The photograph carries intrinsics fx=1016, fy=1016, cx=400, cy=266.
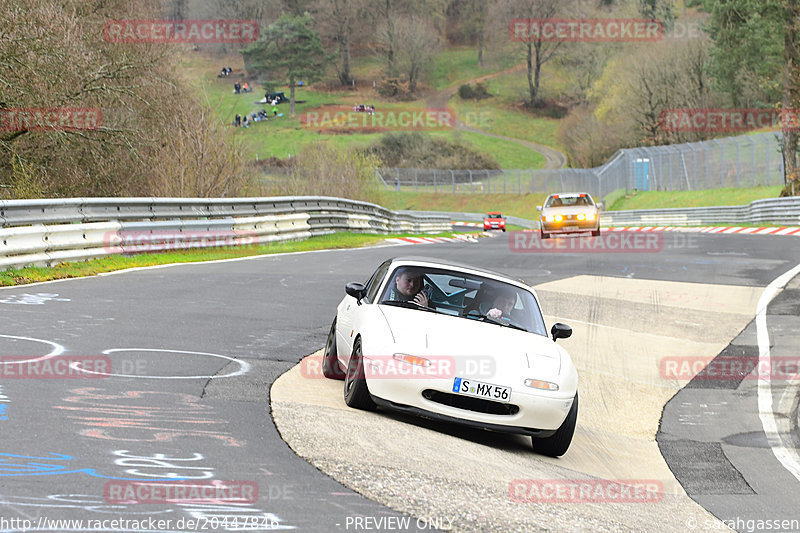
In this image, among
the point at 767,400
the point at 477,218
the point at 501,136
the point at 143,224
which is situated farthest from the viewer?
the point at 501,136

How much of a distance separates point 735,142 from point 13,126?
141 ft

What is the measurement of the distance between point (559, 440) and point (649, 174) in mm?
63212

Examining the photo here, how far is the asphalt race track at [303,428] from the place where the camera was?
5176mm

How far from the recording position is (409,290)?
9078mm

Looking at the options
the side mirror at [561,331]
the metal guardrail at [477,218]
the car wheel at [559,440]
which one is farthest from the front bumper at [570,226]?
the metal guardrail at [477,218]

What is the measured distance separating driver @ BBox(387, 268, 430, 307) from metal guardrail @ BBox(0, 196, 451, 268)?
8.64 meters

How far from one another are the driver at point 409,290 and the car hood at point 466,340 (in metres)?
0.26

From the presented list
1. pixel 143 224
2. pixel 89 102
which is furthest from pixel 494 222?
pixel 143 224

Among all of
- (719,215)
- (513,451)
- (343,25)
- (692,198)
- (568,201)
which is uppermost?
(343,25)

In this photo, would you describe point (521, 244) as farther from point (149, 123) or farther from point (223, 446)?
point (223, 446)

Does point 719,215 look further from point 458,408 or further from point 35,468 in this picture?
point 35,468

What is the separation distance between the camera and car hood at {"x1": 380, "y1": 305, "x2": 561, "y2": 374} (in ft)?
25.7

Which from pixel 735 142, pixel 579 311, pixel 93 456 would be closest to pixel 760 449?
pixel 93 456

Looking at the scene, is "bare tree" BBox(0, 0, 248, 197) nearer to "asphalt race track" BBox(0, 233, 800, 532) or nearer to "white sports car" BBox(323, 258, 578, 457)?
"asphalt race track" BBox(0, 233, 800, 532)
